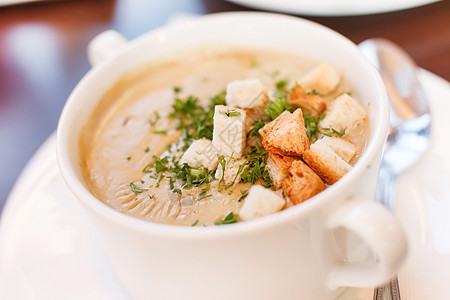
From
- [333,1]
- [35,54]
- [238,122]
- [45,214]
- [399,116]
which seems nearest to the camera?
[238,122]

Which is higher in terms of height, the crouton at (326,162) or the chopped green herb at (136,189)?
the crouton at (326,162)

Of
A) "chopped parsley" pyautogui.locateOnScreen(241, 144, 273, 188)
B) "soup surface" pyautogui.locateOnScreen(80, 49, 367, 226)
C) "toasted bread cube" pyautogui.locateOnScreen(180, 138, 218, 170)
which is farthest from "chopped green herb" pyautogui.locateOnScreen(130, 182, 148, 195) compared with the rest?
"chopped parsley" pyautogui.locateOnScreen(241, 144, 273, 188)

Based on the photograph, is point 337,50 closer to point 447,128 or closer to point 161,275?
point 447,128

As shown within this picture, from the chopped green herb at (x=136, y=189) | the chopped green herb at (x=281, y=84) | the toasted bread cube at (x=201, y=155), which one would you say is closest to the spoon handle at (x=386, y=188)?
the chopped green herb at (x=281, y=84)

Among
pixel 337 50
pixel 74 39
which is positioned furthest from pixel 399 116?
pixel 74 39

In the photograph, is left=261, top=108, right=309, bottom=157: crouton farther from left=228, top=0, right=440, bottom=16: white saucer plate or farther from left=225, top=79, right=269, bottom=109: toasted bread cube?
left=228, top=0, right=440, bottom=16: white saucer plate

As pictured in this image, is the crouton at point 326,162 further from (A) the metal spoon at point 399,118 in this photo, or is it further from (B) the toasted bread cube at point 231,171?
(A) the metal spoon at point 399,118
